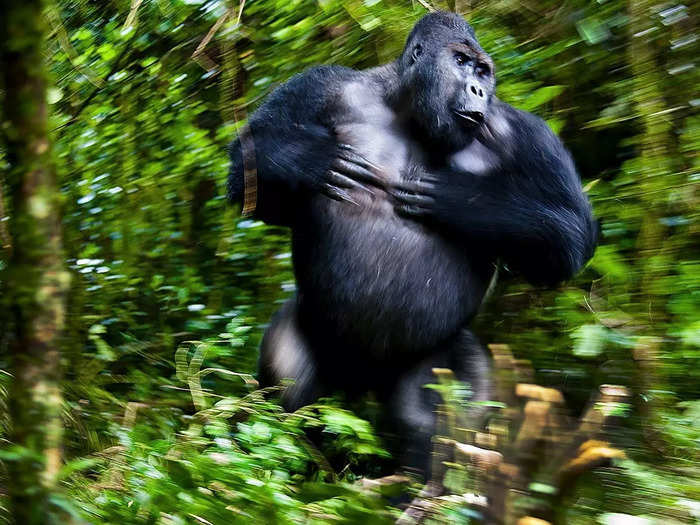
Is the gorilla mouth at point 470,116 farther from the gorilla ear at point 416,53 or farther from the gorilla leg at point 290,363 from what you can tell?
the gorilla leg at point 290,363

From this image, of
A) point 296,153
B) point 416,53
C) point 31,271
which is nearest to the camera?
point 31,271

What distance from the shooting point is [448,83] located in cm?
294

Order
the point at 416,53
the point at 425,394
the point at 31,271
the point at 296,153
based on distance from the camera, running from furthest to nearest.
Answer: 1. the point at 416,53
2. the point at 296,153
3. the point at 425,394
4. the point at 31,271

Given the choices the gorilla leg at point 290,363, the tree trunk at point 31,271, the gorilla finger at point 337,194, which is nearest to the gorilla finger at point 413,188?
the gorilla finger at point 337,194

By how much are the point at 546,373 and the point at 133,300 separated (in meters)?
1.85

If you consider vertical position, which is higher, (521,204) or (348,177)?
(348,177)

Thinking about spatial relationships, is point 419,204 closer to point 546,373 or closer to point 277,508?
point 546,373

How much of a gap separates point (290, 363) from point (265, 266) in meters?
0.87


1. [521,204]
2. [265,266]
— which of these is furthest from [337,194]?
[265,266]

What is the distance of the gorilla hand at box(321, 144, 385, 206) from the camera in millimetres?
2938

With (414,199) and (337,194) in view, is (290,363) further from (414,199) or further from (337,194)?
(414,199)

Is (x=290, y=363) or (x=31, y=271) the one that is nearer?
(x=31, y=271)

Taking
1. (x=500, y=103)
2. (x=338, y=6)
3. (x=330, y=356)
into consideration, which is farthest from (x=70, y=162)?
(x=500, y=103)

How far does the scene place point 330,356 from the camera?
304cm
